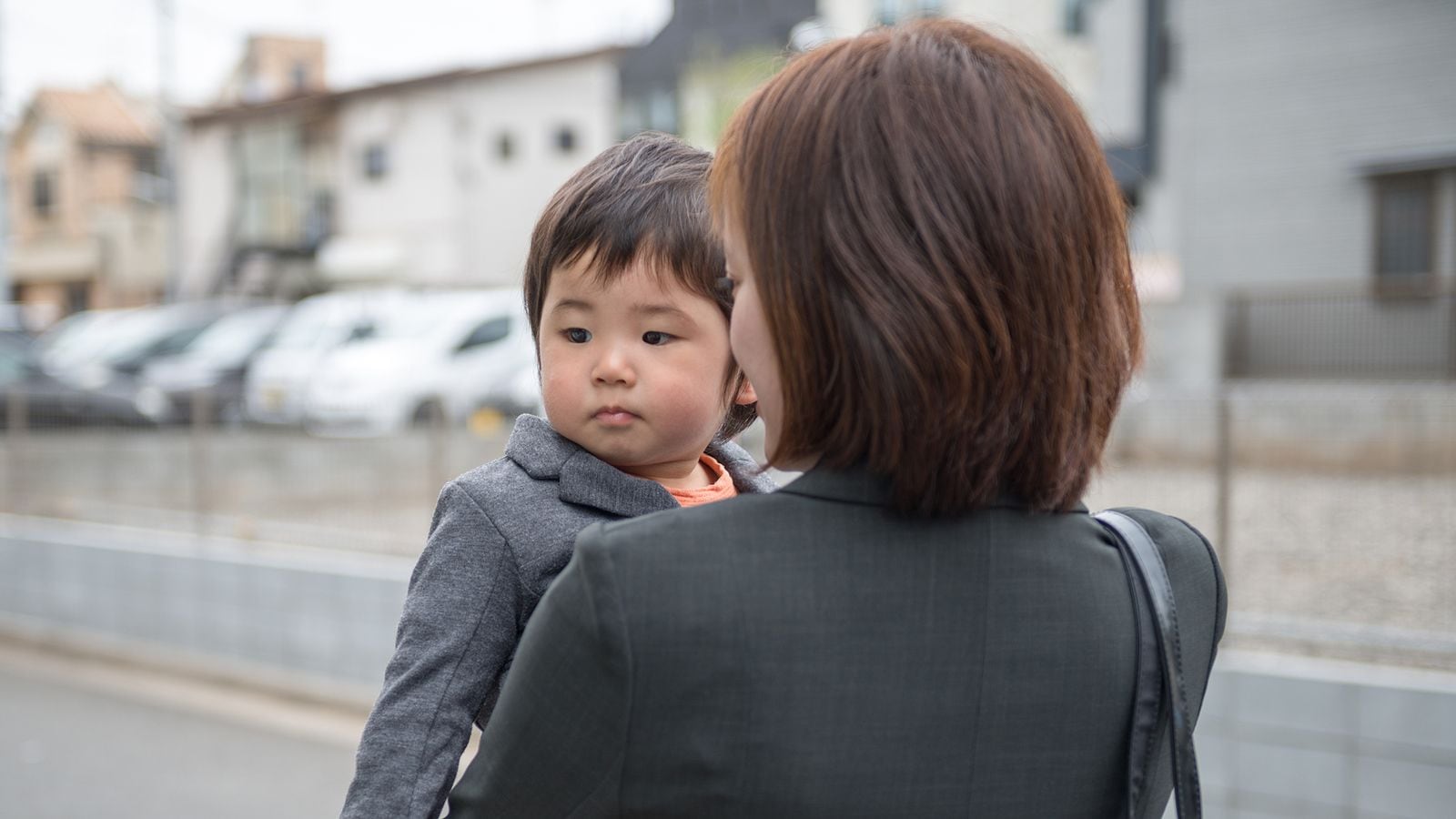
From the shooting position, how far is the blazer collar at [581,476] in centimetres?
127

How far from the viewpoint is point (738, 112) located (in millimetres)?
999

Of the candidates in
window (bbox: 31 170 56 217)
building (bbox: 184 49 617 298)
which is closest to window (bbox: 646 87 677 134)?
building (bbox: 184 49 617 298)

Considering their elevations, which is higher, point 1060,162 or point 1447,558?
point 1060,162

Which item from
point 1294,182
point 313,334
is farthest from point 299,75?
point 1294,182

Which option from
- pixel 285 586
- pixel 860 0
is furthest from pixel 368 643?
pixel 860 0

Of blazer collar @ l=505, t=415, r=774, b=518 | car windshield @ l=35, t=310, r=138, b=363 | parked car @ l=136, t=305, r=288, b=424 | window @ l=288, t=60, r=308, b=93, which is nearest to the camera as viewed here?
blazer collar @ l=505, t=415, r=774, b=518

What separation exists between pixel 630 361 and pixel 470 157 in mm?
26020

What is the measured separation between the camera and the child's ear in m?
1.41

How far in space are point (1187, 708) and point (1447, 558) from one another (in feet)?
11.2

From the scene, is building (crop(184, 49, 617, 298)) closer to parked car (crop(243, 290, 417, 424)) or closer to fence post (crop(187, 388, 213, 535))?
parked car (crop(243, 290, 417, 424))

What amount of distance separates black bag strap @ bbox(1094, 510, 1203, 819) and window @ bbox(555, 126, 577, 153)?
969 inches

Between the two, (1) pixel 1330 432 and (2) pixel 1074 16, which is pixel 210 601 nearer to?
(1) pixel 1330 432

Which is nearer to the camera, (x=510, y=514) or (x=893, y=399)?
(x=893, y=399)

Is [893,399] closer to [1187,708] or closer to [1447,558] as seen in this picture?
[1187,708]
